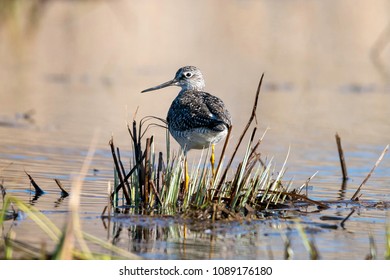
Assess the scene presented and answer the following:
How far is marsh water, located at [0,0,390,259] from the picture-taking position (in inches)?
258

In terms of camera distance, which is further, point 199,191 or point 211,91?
point 211,91

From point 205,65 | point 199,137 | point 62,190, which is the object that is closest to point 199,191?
point 199,137

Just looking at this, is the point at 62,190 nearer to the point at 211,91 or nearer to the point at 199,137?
the point at 199,137

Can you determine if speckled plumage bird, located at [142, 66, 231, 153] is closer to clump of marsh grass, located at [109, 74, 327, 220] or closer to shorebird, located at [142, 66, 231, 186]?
shorebird, located at [142, 66, 231, 186]

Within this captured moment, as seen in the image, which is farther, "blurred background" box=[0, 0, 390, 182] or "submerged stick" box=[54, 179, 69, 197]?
"blurred background" box=[0, 0, 390, 182]

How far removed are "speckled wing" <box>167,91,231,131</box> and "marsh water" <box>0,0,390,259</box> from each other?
1.01 m

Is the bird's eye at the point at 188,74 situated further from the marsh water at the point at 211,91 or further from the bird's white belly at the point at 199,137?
the bird's white belly at the point at 199,137

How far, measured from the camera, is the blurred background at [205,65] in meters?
12.4

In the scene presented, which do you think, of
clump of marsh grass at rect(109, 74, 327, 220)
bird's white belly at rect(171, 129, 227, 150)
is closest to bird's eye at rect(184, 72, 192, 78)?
bird's white belly at rect(171, 129, 227, 150)

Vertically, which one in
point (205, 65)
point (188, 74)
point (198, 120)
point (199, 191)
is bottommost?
point (199, 191)

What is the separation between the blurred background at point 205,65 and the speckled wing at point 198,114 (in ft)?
7.59

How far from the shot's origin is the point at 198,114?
781 centimetres

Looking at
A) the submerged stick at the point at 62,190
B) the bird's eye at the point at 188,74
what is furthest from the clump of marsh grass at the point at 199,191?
the bird's eye at the point at 188,74

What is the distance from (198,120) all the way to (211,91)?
7723 mm
